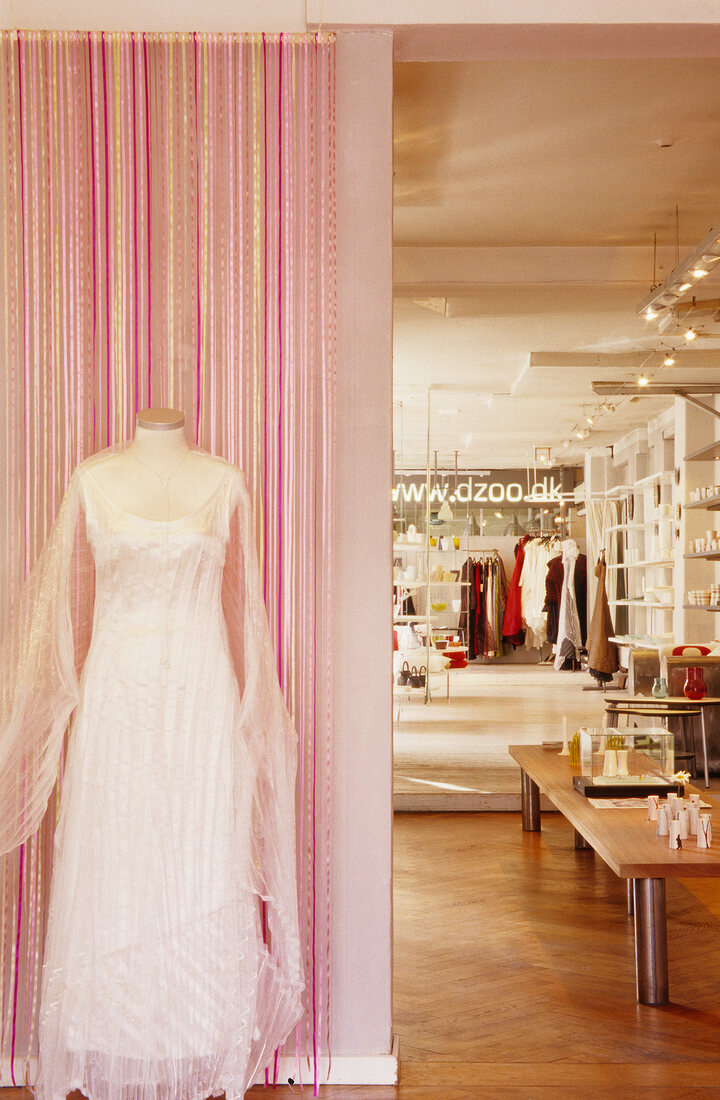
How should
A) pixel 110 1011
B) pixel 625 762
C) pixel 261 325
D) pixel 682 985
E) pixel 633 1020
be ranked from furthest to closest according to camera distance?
pixel 625 762 < pixel 682 985 < pixel 633 1020 < pixel 261 325 < pixel 110 1011

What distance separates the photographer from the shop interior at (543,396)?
450cm

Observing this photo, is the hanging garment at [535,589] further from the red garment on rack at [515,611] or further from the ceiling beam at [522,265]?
the ceiling beam at [522,265]

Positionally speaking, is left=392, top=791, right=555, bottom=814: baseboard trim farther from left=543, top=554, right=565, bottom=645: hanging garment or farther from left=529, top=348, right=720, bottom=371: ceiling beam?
left=529, top=348, right=720, bottom=371: ceiling beam

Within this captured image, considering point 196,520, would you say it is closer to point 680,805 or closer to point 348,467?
point 348,467

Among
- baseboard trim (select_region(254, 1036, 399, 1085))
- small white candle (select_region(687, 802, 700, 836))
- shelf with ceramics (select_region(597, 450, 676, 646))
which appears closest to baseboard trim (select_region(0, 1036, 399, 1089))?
baseboard trim (select_region(254, 1036, 399, 1085))

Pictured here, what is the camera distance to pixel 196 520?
2.56 m

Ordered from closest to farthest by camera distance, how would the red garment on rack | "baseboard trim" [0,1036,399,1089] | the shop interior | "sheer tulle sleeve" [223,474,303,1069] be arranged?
"sheer tulle sleeve" [223,474,303,1069], "baseboard trim" [0,1036,399,1089], the shop interior, the red garment on rack

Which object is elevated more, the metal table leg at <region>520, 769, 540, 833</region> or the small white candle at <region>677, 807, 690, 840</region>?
the small white candle at <region>677, 807, 690, 840</region>

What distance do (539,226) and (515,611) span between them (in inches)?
119

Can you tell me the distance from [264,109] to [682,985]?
3.07 metres

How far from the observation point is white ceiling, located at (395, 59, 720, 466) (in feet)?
13.8

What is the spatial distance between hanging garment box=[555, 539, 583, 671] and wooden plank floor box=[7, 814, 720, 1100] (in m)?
2.17

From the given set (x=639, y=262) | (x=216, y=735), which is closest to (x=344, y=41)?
(x=216, y=735)

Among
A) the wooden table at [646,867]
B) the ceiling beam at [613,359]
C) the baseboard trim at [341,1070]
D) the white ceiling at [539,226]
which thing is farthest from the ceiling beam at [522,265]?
the baseboard trim at [341,1070]
